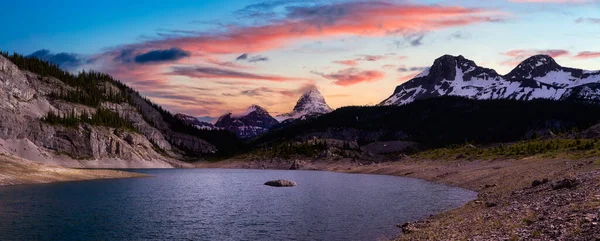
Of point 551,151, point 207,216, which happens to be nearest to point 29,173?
point 207,216

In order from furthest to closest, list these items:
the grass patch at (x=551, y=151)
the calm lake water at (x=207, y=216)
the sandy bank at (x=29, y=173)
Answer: the sandy bank at (x=29, y=173)
the grass patch at (x=551, y=151)
the calm lake water at (x=207, y=216)

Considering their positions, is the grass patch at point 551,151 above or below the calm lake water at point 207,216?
above

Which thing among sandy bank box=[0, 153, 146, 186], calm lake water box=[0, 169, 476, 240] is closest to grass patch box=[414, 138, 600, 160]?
calm lake water box=[0, 169, 476, 240]

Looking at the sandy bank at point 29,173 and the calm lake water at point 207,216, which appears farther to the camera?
the sandy bank at point 29,173

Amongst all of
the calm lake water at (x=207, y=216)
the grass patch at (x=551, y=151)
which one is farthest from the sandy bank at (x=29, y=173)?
the grass patch at (x=551, y=151)

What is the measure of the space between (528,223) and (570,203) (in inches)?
240

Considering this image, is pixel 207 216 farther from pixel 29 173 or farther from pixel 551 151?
pixel 551 151

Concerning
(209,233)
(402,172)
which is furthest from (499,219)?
(402,172)

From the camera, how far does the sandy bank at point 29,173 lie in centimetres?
11206

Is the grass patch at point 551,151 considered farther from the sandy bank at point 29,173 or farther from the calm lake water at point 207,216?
the sandy bank at point 29,173

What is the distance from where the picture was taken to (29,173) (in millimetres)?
120875

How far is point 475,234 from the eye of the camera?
3494cm

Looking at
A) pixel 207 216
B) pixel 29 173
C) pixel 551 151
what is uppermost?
pixel 551 151

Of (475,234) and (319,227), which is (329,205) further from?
(475,234)
